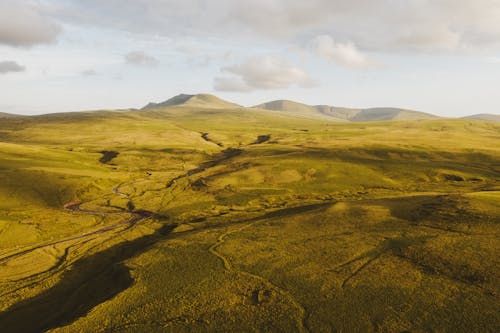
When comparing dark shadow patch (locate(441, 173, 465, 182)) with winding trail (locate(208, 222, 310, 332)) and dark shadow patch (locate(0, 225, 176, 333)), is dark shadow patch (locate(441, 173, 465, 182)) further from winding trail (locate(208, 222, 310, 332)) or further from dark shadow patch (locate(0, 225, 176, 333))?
dark shadow patch (locate(0, 225, 176, 333))

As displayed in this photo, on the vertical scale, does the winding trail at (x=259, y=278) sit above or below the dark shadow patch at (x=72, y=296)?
above

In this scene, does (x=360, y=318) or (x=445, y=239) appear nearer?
(x=360, y=318)

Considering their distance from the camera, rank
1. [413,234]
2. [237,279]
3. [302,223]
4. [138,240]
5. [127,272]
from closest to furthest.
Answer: [237,279] < [127,272] < [413,234] < [302,223] < [138,240]

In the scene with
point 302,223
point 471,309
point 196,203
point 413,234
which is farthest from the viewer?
point 196,203

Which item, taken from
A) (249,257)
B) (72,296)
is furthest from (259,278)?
(72,296)

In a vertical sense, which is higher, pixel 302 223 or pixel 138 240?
pixel 302 223

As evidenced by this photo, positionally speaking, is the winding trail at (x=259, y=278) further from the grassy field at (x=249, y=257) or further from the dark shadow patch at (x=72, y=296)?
the dark shadow patch at (x=72, y=296)

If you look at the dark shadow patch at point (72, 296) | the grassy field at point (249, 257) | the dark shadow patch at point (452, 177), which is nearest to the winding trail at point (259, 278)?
the grassy field at point (249, 257)

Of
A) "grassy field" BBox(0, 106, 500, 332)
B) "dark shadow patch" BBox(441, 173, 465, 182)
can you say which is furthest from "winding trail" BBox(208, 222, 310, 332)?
"dark shadow patch" BBox(441, 173, 465, 182)

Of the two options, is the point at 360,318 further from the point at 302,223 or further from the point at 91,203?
the point at 91,203

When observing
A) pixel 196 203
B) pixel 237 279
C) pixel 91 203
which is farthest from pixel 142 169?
pixel 237 279

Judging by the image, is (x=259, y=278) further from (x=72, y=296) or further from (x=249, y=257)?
(x=72, y=296)
